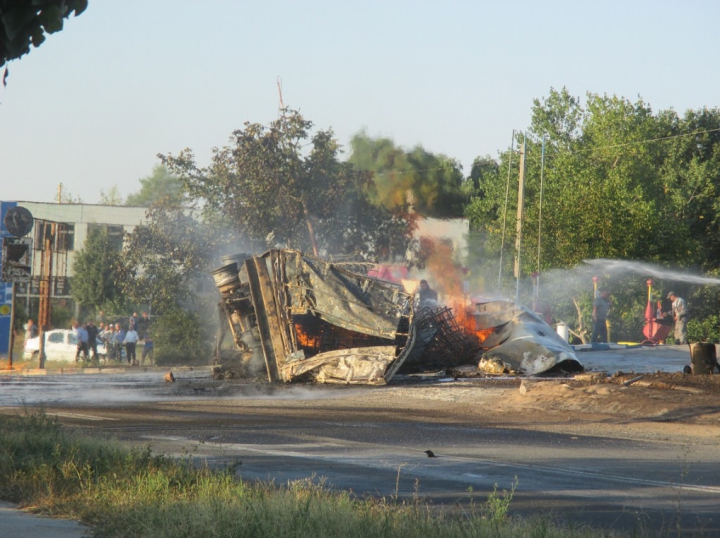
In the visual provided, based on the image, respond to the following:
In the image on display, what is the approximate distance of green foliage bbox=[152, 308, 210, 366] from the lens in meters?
35.9

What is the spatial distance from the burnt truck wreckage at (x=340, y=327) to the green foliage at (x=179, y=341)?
12.8m

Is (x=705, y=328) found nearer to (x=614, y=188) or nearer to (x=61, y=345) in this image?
(x=614, y=188)

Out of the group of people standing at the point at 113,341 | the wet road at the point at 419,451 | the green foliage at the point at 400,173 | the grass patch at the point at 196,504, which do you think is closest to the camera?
the grass patch at the point at 196,504

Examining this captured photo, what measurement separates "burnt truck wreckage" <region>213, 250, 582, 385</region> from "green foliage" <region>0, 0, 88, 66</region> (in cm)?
1588

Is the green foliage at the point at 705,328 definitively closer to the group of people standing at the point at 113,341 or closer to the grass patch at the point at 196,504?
the group of people standing at the point at 113,341

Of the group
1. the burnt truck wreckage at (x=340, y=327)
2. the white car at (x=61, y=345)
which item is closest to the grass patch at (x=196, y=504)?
the burnt truck wreckage at (x=340, y=327)

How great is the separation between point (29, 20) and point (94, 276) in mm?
59687

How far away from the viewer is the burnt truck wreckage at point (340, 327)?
21141mm

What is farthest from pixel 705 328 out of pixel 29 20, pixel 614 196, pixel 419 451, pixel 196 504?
pixel 29 20

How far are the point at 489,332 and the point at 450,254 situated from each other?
23.8 metres

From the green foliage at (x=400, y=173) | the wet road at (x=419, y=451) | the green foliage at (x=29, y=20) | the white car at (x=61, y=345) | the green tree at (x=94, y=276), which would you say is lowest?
the wet road at (x=419, y=451)

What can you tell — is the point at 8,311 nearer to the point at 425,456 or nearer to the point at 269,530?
the point at 425,456

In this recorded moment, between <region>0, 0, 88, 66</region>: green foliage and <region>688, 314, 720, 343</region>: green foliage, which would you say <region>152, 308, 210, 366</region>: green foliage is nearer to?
<region>688, 314, 720, 343</region>: green foliage

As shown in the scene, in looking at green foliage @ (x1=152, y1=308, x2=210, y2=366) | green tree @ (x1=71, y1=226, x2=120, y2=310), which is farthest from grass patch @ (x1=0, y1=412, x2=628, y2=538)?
green tree @ (x1=71, y1=226, x2=120, y2=310)
